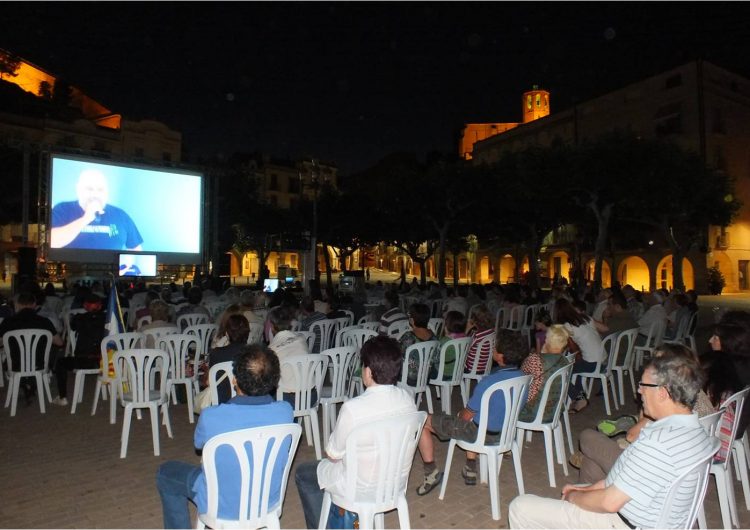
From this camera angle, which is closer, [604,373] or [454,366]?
[454,366]

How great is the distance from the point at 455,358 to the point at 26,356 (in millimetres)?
4587

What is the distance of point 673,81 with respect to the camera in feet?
98.8

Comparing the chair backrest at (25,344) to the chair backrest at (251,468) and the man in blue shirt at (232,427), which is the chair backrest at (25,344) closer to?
the man in blue shirt at (232,427)

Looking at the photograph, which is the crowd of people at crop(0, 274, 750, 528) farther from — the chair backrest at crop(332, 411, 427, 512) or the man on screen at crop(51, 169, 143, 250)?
the man on screen at crop(51, 169, 143, 250)

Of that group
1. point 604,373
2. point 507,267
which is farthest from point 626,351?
point 507,267

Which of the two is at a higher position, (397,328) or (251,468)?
(397,328)

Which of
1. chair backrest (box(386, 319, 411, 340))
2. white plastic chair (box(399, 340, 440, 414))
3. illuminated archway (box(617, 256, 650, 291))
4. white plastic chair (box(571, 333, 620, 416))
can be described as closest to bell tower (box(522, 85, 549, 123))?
illuminated archway (box(617, 256, 650, 291))

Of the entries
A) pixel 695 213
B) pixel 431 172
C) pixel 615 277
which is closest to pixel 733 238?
pixel 615 277

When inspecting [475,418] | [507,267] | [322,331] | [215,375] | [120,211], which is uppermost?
[120,211]

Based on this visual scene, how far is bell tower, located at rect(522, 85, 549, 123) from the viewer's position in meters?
53.0

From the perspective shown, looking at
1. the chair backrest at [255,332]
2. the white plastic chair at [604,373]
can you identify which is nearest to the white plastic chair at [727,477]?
the white plastic chair at [604,373]

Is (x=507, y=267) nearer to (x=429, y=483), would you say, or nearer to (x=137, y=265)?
(x=137, y=265)

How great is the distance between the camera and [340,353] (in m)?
5.02

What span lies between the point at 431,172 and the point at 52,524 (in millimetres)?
23003
